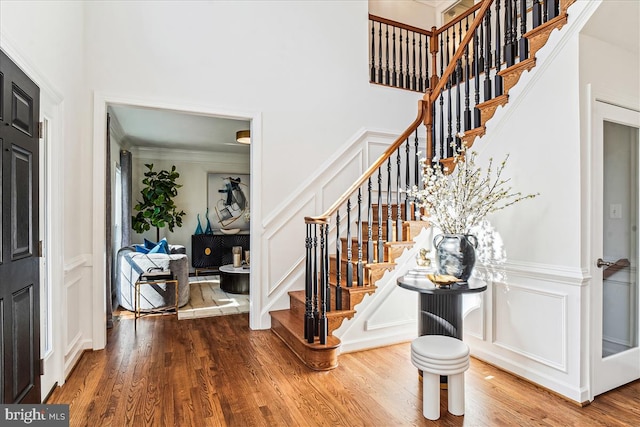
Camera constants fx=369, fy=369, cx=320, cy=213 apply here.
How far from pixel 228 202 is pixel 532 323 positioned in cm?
670

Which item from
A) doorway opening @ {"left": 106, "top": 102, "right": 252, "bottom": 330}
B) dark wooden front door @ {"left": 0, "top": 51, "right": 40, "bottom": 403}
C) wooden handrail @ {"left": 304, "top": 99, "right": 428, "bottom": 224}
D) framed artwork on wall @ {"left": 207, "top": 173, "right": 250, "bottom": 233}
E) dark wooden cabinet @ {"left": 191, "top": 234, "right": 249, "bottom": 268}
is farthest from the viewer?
framed artwork on wall @ {"left": 207, "top": 173, "right": 250, "bottom": 233}

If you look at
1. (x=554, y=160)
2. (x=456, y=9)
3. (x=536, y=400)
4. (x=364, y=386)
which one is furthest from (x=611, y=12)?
(x=456, y=9)

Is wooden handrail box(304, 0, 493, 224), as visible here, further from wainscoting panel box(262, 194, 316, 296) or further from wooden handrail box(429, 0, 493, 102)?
wainscoting panel box(262, 194, 316, 296)

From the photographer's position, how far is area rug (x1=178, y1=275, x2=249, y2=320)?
457 centimetres

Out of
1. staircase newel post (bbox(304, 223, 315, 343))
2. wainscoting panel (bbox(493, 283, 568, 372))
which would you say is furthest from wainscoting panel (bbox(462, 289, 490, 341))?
staircase newel post (bbox(304, 223, 315, 343))

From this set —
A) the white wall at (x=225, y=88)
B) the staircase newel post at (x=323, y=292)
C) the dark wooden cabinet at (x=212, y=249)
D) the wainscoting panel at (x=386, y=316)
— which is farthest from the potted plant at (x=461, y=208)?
the dark wooden cabinet at (x=212, y=249)

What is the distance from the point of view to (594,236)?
2.42 m

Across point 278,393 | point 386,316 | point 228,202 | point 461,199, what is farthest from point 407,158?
point 228,202

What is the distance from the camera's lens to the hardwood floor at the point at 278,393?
2.21m

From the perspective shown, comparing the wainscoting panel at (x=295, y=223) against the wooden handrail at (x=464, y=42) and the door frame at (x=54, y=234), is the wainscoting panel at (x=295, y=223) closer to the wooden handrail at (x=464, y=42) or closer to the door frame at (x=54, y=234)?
the wooden handrail at (x=464, y=42)

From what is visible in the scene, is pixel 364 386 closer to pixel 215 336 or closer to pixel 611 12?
pixel 215 336

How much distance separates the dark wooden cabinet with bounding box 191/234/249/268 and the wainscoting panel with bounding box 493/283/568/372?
5831 millimetres

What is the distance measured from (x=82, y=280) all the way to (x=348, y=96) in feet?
11.2

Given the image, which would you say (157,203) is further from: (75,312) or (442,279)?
(442,279)
